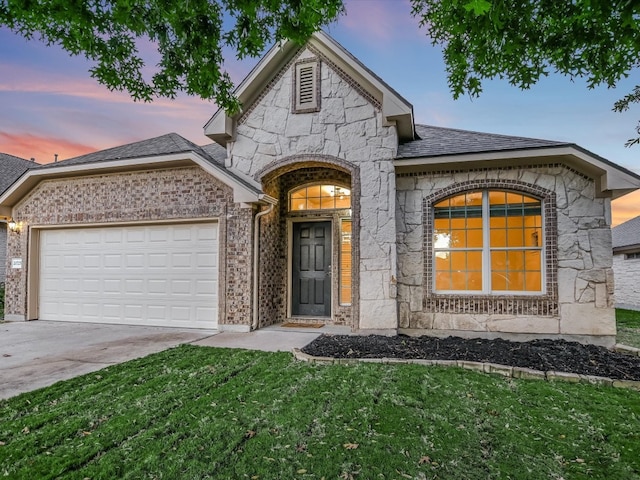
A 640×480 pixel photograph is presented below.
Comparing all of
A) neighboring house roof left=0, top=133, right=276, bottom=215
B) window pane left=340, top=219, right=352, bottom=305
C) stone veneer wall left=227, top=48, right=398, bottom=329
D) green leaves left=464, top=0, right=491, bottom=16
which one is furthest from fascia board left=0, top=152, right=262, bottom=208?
green leaves left=464, top=0, right=491, bottom=16

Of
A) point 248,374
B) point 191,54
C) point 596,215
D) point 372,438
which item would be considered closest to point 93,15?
point 191,54

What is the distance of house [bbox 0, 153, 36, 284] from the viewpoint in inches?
518

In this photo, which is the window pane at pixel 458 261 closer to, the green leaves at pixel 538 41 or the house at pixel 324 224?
the house at pixel 324 224

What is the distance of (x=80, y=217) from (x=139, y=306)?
2611 mm

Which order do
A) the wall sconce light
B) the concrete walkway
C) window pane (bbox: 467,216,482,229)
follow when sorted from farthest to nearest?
the wall sconce light → window pane (bbox: 467,216,482,229) → the concrete walkway

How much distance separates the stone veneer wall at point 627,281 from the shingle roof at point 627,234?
608 mm

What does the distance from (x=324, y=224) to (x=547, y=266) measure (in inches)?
178

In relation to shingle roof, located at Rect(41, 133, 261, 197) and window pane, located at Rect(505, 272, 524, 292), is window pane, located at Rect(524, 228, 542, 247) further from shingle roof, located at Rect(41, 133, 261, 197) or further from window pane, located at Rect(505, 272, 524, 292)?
shingle roof, located at Rect(41, 133, 261, 197)

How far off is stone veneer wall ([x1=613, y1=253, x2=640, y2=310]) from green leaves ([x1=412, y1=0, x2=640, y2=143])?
1389 centimetres

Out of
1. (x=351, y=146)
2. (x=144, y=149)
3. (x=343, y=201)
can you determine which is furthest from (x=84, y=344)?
(x=351, y=146)

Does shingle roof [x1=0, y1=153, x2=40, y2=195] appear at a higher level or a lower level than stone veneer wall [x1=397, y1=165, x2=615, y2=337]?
higher

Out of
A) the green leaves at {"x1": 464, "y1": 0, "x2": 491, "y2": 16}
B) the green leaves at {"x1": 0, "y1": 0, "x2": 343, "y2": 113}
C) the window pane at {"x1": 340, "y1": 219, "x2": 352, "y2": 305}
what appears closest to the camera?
the green leaves at {"x1": 464, "y1": 0, "x2": 491, "y2": 16}

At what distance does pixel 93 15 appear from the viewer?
371 cm

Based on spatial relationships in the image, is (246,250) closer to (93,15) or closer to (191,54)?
(191,54)
